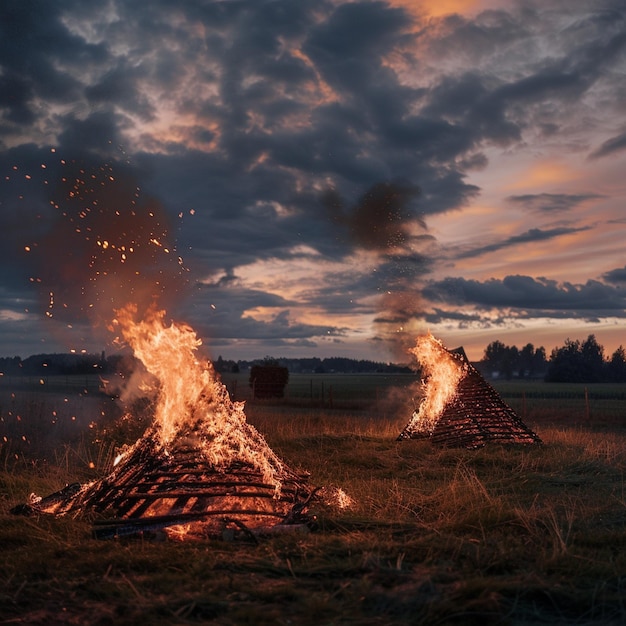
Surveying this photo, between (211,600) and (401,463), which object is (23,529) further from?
(401,463)

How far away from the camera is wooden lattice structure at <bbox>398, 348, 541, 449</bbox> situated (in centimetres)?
1359

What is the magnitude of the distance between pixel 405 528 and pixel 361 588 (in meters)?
1.80

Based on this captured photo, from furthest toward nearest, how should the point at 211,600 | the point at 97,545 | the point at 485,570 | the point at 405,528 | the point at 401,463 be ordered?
the point at 401,463 → the point at 405,528 → the point at 97,545 → the point at 485,570 → the point at 211,600

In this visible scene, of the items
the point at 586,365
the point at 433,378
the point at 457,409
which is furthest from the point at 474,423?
the point at 586,365

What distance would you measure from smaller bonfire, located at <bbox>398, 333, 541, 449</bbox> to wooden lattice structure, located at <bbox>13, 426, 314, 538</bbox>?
5.99 m

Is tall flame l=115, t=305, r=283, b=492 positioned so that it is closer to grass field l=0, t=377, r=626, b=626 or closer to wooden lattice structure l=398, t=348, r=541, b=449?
grass field l=0, t=377, r=626, b=626

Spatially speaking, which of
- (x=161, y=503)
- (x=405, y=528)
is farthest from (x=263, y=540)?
(x=161, y=503)

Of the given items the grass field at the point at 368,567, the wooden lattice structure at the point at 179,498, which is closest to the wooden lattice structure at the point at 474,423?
the grass field at the point at 368,567

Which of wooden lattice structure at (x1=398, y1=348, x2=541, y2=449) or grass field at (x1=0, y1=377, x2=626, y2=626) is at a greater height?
wooden lattice structure at (x1=398, y1=348, x2=541, y2=449)

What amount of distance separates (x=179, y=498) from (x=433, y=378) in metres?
8.68

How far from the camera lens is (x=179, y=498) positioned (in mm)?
7832

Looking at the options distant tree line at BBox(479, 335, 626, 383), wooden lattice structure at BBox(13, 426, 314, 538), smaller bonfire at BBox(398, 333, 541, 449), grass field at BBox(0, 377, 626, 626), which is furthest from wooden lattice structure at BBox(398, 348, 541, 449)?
distant tree line at BBox(479, 335, 626, 383)

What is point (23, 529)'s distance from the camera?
6.72m

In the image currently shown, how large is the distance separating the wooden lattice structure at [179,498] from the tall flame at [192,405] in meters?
0.14
